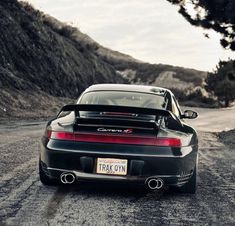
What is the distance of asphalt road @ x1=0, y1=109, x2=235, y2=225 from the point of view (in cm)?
524

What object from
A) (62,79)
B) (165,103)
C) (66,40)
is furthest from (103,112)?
(66,40)

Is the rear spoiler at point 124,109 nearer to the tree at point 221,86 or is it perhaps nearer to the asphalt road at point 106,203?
the asphalt road at point 106,203

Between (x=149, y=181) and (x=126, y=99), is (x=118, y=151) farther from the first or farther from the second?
(x=126, y=99)

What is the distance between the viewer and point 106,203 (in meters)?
6.01

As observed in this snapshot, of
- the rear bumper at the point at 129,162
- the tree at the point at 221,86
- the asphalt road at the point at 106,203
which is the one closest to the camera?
the asphalt road at the point at 106,203

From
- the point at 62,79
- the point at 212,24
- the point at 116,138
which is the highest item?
the point at 116,138

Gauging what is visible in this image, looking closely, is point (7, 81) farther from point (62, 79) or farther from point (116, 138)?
point (116, 138)

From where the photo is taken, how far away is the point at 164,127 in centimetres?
623

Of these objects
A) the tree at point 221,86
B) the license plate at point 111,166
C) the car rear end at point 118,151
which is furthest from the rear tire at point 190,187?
the tree at point 221,86

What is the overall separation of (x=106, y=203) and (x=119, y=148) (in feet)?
2.11

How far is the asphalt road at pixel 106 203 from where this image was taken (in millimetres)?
5242

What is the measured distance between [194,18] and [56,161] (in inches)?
614

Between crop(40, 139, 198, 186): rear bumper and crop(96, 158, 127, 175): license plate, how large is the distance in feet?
0.14

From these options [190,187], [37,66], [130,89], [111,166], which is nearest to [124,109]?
[111,166]
